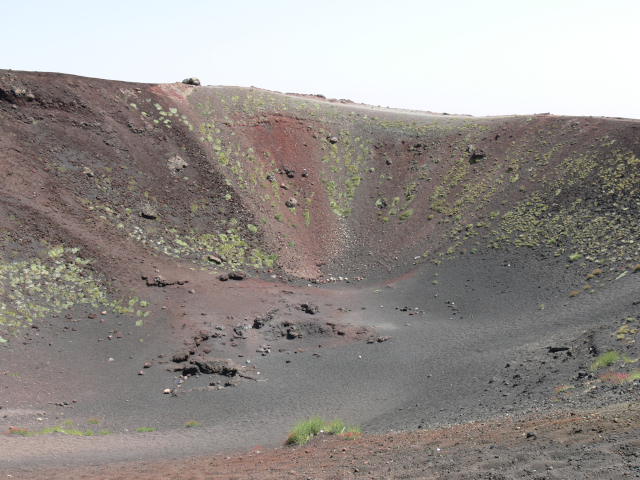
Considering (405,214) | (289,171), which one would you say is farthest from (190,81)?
(405,214)

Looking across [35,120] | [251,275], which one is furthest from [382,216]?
[35,120]

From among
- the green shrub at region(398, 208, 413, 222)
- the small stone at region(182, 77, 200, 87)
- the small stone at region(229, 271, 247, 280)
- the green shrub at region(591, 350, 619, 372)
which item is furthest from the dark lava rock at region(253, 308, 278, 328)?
the small stone at region(182, 77, 200, 87)

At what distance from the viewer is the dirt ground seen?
13.2 m

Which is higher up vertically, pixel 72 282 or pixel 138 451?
pixel 72 282

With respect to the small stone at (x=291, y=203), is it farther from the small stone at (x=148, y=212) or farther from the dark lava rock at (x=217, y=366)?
the dark lava rock at (x=217, y=366)

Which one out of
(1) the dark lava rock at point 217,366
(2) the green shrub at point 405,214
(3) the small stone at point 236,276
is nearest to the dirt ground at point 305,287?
(1) the dark lava rock at point 217,366

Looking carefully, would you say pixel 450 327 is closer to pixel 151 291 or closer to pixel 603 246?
pixel 603 246

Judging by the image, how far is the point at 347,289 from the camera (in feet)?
112

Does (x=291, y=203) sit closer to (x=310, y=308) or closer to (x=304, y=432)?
(x=310, y=308)

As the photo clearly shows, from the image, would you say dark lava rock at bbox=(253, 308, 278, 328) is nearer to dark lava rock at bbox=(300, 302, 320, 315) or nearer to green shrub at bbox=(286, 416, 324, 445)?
dark lava rock at bbox=(300, 302, 320, 315)

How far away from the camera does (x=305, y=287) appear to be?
3334 centimetres

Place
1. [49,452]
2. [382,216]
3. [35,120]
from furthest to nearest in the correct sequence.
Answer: [382,216]
[35,120]
[49,452]

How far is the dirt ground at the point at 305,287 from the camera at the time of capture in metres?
13.2

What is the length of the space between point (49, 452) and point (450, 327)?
60.7 feet
